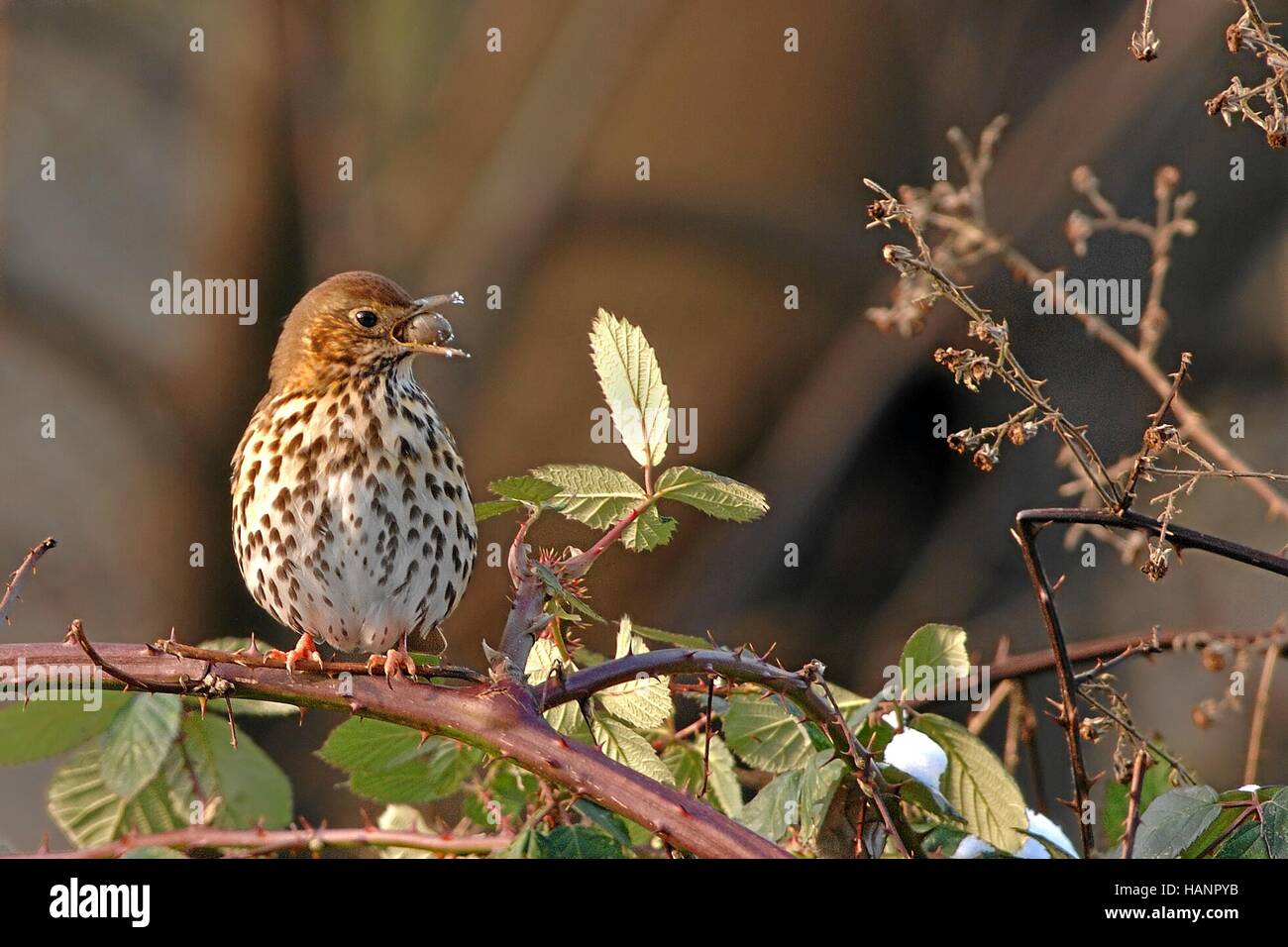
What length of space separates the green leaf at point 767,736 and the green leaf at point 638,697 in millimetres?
178

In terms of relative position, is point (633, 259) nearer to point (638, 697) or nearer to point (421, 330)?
point (421, 330)

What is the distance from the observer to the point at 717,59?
31.5ft

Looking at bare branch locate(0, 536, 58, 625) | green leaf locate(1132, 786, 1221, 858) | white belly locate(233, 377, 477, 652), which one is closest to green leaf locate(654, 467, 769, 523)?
green leaf locate(1132, 786, 1221, 858)

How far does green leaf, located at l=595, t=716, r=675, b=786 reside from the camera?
2.12m

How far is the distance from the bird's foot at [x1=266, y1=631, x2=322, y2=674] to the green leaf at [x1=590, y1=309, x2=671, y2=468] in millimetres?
489

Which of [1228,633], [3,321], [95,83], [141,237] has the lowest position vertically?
[1228,633]

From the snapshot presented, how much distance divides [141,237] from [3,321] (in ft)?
3.37

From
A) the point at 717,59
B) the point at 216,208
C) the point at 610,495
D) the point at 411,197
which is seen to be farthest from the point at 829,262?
the point at 610,495

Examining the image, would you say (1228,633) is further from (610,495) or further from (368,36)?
(368,36)

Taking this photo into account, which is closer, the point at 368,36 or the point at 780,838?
the point at 780,838

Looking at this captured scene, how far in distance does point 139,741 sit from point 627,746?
0.84m

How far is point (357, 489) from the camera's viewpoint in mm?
3553

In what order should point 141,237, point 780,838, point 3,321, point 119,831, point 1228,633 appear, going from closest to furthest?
point 780,838
point 119,831
point 1228,633
point 3,321
point 141,237

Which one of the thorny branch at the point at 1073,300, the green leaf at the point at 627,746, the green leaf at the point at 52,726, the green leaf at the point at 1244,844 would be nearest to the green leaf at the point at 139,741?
the green leaf at the point at 52,726
